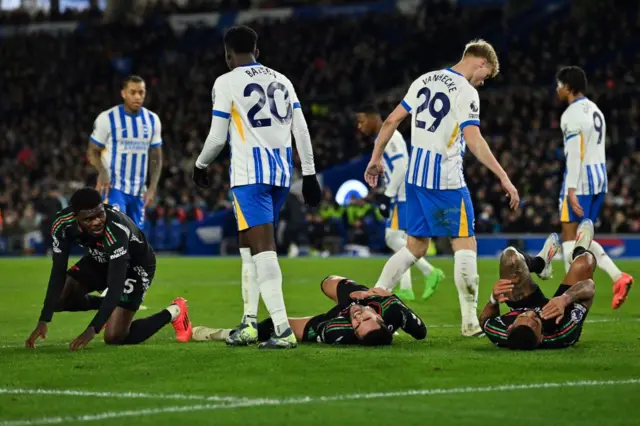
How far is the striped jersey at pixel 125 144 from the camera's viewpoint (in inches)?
517

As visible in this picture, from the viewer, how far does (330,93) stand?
36656mm

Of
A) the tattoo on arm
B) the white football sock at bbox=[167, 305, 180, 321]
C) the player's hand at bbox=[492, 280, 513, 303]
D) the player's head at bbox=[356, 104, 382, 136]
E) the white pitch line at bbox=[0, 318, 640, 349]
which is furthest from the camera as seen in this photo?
the player's head at bbox=[356, 104, 382, 136]

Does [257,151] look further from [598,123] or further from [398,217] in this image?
[398,217]

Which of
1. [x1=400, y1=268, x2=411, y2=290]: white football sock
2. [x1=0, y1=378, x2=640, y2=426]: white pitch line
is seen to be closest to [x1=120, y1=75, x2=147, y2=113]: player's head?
[x1=400, y1=268, x2=411, y2=290]: white football sock

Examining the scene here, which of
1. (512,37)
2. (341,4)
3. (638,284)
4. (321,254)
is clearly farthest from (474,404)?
(341,4)

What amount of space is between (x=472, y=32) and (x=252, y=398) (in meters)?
31.5

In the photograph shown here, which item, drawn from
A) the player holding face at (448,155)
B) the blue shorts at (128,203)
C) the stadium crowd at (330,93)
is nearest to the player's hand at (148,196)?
the blue shorts at (128,203)

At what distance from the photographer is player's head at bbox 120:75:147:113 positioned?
42.6ft

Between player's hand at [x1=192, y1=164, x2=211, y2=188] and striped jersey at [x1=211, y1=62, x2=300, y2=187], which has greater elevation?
striped jersey at [x1=211, y1=62, x2=300, y2=187]

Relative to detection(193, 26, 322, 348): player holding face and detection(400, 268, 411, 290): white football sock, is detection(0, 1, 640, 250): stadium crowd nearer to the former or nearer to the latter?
detection(400, 268, 411, 290): white football sock

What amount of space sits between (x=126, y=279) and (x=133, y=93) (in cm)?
418

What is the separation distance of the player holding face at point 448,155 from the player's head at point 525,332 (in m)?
1.22

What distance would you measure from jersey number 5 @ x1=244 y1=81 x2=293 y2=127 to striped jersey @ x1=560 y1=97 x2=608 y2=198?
4.71 metres

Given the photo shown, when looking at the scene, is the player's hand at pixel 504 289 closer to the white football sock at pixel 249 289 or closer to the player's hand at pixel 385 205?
the white football sock at pixel 249 289
